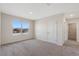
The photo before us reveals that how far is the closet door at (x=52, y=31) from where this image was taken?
5.08 meters

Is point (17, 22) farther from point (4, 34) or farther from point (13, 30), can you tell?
point (4, 34)

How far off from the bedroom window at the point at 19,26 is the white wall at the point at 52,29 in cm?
134

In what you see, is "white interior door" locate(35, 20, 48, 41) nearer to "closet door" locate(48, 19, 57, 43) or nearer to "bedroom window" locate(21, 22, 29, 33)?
"closet door" locate(48, 19, 57, 43)

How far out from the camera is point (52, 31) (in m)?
5.27

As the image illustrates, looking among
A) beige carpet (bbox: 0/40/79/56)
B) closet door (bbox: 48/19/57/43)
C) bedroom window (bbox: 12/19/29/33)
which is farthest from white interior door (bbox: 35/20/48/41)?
beige carpet (bbox: 0/40/79/56)

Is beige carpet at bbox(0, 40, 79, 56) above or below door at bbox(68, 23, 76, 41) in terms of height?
below

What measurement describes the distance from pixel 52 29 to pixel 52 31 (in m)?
0.17

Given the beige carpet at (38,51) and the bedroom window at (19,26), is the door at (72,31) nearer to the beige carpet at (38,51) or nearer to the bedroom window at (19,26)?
the beige carpet at (38,51)

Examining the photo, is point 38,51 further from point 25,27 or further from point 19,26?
point 25,27

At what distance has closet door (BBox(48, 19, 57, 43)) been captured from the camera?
16.7 ft

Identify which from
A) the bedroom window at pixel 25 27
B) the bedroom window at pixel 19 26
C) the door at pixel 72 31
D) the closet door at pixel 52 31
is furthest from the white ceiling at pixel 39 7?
the door at pixel 72 31

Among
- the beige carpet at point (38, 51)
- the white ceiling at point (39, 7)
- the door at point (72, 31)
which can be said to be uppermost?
the white ceiling at point (39, 7)

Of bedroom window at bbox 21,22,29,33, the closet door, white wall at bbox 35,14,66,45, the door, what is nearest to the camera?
white wall at bbox 35,14,66,45

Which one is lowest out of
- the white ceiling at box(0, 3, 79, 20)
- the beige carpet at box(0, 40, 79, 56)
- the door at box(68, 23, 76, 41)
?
the beige carpet at box(0, 40, 79, 56)
